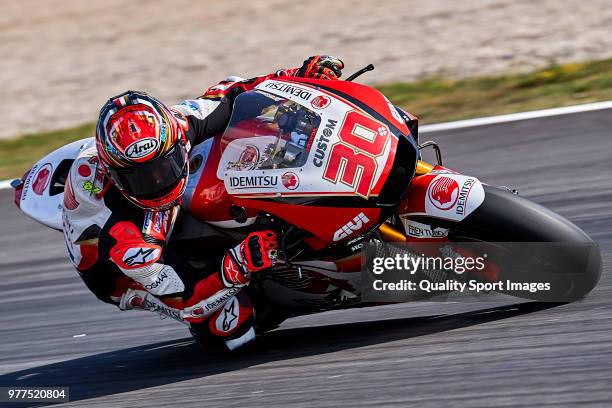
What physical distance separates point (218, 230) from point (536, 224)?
1.46m

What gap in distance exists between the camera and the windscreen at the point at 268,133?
4.54m

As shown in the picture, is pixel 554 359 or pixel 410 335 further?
pixel 410 335

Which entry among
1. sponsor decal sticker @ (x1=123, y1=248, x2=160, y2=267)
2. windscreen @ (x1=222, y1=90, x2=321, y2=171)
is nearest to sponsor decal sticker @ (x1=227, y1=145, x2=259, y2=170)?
windscreen @ (x1=222, y1=90, x2=321, y2=171)

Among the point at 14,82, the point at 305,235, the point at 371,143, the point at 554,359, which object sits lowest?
the point at 14,82

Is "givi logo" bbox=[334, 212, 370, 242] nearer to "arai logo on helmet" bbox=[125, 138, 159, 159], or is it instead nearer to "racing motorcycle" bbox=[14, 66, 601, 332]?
"racing motorcycle" bbox=[14, 66, 601, 332]

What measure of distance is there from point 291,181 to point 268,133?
27 centimetres

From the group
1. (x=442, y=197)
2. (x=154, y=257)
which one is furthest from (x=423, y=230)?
(x=154, y=257)

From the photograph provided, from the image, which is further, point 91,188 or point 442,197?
point 91,188

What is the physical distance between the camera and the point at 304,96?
4.71 meters

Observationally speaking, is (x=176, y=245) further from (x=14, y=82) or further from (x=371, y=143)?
(x=14, y=82)

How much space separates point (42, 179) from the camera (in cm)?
557

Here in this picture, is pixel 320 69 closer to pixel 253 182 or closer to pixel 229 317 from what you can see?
pixel 253 182

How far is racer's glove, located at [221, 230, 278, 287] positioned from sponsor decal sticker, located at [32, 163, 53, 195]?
1384 millimetres

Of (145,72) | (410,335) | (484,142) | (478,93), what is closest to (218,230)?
(410,335)
